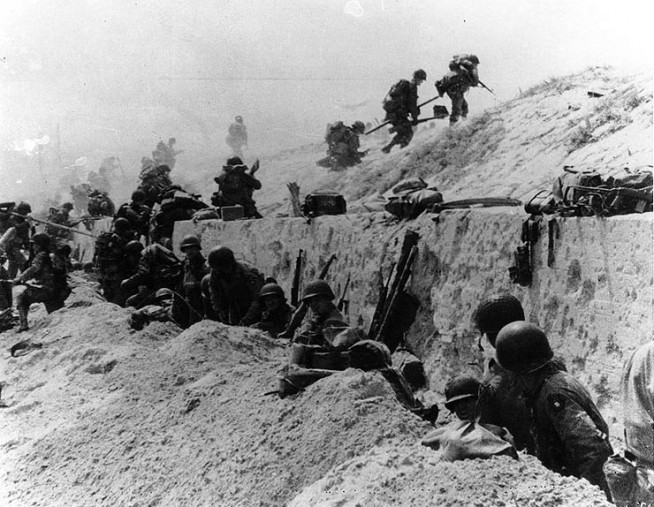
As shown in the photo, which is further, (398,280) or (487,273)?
(398,280)

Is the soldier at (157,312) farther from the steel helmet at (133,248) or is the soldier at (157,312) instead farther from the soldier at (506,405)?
the soldier at (506,405)

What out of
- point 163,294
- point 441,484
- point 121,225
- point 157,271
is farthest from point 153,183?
point 441,484

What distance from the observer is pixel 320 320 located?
16.2 ft

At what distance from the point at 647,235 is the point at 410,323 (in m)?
3.07

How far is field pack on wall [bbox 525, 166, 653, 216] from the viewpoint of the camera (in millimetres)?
4609

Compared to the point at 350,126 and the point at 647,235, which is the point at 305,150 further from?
the point at 647,235

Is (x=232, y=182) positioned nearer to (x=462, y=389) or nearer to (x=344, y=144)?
(x=344, y=144)

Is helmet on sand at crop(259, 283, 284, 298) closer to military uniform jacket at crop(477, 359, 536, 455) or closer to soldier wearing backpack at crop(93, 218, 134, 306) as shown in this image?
military uniform jacket at crop(477, 359, 536, 455)

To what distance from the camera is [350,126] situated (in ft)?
62.5

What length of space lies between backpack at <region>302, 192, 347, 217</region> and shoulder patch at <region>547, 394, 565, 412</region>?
639cm

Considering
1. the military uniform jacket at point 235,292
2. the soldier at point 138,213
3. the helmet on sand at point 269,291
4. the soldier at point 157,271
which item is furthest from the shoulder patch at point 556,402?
the soldier at point 138,213

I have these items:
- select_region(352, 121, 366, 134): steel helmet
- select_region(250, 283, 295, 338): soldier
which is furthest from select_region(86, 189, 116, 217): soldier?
select_region(250, 283, 295, 338): soldier

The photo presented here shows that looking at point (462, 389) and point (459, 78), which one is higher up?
point (459, 78)

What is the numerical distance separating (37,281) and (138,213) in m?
4.04
